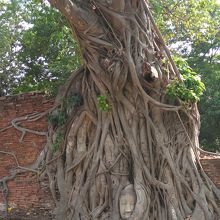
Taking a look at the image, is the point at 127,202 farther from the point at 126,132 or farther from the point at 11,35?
the point at 11,35

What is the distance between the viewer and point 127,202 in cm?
598

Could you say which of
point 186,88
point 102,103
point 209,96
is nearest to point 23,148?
point 102,103

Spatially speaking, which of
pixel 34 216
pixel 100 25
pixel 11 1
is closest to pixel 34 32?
pixel 11 1

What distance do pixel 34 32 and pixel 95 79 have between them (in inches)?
144

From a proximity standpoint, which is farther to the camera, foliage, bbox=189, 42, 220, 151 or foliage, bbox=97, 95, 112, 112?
foliage, bbox=189, 42, 220, 151

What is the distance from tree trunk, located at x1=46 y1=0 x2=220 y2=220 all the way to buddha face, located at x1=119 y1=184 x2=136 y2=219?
0.01 m

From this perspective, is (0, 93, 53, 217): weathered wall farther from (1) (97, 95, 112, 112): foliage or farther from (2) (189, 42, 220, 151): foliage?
(2) (189, 42, 220, 151): foliage

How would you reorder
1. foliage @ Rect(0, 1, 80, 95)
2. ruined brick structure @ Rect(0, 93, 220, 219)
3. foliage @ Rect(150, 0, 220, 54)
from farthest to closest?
foliage @ Rect(0, 1, 80, 95) < foliage @ Rect(150, 0, 220, 54) < ruined brick structure @ Rect(0, 93, 220, 219)

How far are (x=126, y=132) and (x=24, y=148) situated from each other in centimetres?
198

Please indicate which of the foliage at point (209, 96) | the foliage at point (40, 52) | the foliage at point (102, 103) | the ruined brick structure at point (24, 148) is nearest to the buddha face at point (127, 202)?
the foliage at point (102, 103)

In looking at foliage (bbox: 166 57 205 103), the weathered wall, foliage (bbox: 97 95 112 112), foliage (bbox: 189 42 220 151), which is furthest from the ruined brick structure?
foliage (bbox: 189 42 220 151)

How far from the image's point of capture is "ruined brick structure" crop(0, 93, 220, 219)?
23.2 feet

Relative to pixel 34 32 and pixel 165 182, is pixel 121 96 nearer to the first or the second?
pixel 165 182

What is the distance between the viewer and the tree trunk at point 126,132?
20.0 ft
